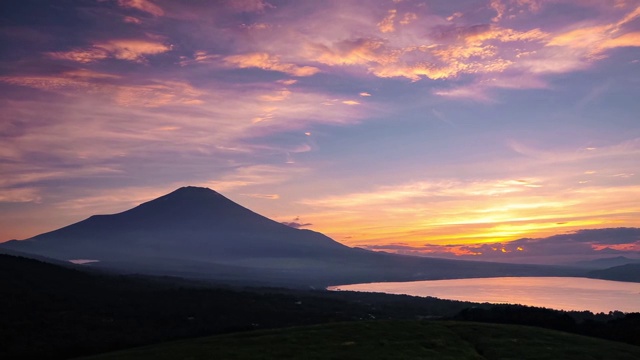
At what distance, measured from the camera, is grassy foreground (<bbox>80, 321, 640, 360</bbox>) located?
41.1m

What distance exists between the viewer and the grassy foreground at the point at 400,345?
135 feet

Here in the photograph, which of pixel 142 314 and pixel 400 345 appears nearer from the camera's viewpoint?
pixel 400 345

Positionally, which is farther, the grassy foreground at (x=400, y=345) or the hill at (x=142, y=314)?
the hill at (x=142, y=314)

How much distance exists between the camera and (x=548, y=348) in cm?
4341

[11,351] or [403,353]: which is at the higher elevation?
[403,353]

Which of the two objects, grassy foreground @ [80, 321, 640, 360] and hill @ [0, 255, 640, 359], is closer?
grassy foreground @ [80, 321, 640, 360]

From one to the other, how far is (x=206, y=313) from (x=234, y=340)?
73.5 metres

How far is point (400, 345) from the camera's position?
43.4 meters

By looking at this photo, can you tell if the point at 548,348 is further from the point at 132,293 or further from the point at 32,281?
the point at 32,281

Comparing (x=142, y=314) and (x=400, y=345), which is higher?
(x=400, y=345)

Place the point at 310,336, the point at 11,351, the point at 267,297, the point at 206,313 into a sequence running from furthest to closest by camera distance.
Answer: the point at 267,297 → the point at 206,313 → the point at 11,351 → the point at 310,336

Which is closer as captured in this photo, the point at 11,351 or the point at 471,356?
the point at 471,356

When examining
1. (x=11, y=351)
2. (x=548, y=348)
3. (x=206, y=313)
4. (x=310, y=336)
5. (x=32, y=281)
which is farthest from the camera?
(x=32, y=281)

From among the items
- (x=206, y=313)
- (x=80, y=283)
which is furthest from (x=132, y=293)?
(x=206, y=313)
